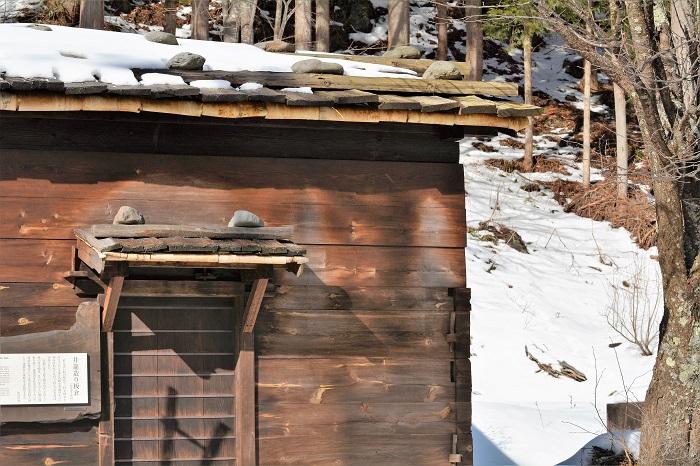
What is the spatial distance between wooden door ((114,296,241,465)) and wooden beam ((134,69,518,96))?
1.81 meters

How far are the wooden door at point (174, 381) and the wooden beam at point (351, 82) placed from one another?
1.81 metres

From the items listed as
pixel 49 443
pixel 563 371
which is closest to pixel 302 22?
pixel 563 371

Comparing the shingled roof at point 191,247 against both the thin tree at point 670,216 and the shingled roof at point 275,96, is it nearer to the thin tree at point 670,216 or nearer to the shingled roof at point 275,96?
the shingled roof at point 275,96

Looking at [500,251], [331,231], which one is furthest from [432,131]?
[500,251]

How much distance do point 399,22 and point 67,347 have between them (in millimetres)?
14715

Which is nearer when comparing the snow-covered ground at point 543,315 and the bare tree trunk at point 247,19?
the snow-covered ground at point 543,315

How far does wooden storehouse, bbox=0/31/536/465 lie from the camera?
7.00 m

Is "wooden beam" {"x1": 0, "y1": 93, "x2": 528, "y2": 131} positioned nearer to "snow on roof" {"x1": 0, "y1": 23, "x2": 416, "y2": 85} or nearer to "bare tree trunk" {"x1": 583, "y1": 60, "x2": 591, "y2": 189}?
"snow on roof" {"x1": 0, "y1": 23, "x2": 416, "y2": 85}

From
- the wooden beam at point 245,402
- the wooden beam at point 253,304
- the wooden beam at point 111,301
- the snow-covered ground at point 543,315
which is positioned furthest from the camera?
the snow-covered ground at point 543,315

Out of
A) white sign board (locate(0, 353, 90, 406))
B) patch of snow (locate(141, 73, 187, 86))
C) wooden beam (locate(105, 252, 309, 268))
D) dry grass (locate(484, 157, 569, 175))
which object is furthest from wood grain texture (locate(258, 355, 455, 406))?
dry grass (locate(484, 157, 569, 175))

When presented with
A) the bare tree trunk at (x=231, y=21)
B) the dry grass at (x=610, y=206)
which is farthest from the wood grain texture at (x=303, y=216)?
the dry grass at (x=610, y=206)

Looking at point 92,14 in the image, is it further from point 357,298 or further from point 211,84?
point 357,298

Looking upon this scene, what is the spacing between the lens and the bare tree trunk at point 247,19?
63.3 ft

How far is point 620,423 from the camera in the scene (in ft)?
34.7
